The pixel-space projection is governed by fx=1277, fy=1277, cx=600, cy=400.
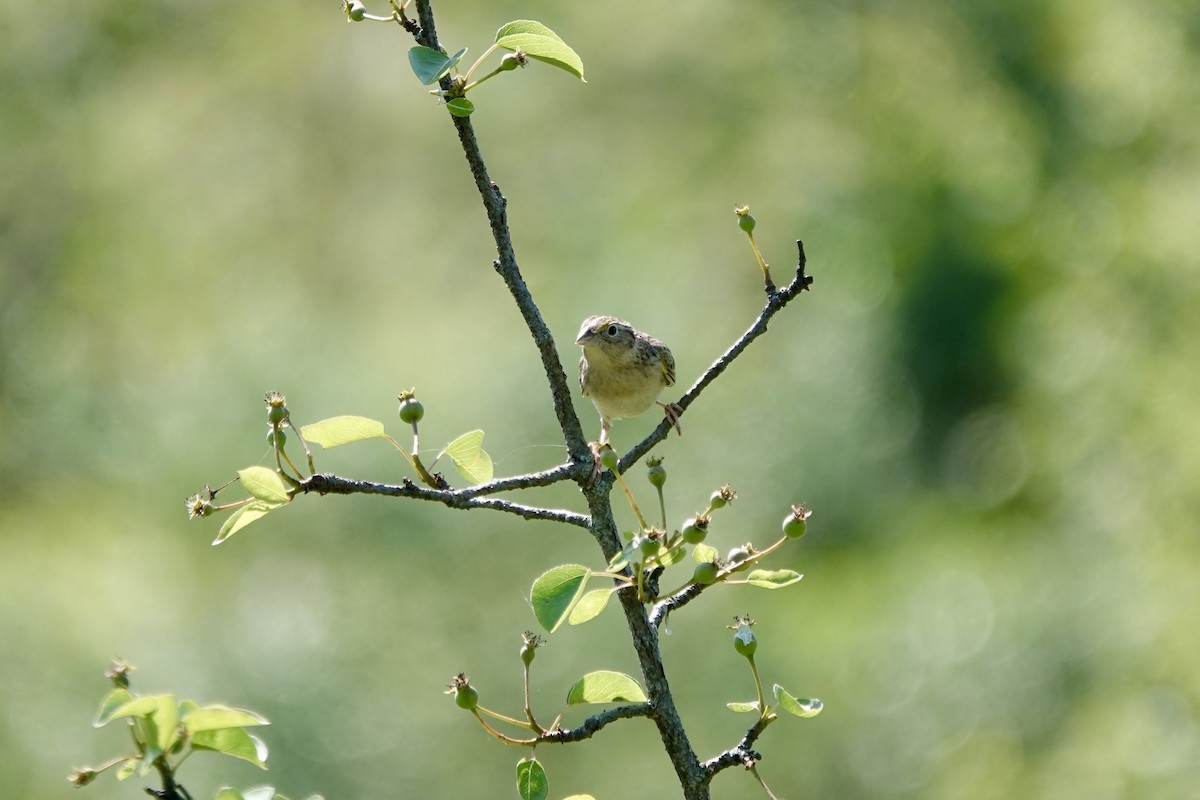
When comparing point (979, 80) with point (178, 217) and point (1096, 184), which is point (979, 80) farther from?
point (178, 217)

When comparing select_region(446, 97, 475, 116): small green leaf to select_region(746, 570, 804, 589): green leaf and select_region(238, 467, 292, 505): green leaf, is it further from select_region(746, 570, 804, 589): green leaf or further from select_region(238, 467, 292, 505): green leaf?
select_region(746, 570, 804, 589): green leaf

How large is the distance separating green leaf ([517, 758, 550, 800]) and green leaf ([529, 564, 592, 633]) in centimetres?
20

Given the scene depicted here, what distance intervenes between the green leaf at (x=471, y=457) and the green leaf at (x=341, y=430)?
12 cm

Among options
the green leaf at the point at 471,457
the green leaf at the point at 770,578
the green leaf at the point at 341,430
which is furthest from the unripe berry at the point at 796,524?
the green leaf at the point at 341,430

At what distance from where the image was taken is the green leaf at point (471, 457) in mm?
1938

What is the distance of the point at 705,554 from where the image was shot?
6.25ft

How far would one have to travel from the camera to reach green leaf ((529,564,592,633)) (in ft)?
5.77

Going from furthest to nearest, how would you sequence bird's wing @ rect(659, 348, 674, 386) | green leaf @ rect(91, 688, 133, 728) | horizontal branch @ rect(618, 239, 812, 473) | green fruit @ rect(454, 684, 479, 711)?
bird's wing @ rect(659, 348, 674, 386), horizontal branch @ rect(618, 239, 812, 473), green fruit @ rect(454, 684, 479, 711), green leaf @ rect(91, 688, 133, 728)

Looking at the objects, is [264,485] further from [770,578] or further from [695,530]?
[770,578]

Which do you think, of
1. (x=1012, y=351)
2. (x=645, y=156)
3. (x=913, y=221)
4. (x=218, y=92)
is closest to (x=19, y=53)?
(x=218, y=92)

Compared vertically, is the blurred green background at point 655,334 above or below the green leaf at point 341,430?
above

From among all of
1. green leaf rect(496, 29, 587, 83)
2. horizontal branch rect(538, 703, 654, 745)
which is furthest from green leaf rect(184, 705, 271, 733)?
green leaf rect(496, 29, 587, 83)

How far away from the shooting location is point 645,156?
989cm

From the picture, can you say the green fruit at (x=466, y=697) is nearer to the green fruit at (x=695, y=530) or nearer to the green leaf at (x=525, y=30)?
the green fruit at (x=695, y=530)
